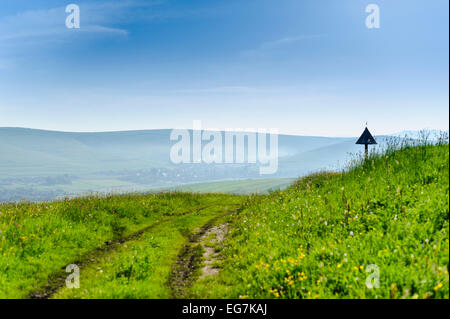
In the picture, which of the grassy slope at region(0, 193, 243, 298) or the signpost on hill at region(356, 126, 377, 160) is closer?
the grassy slope at region(0, 193, 243, 298)

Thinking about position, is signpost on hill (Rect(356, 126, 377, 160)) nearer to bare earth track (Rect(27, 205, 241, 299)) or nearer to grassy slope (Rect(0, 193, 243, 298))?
grassy slope (Rect(0, 193, 243, 298))

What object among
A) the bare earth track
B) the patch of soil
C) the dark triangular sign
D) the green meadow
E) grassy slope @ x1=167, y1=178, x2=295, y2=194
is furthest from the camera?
the dark triangular sign

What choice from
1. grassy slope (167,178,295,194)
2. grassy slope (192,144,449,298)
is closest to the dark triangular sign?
grassy slope (167,178,295,194)

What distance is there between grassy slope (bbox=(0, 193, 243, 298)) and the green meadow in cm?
7

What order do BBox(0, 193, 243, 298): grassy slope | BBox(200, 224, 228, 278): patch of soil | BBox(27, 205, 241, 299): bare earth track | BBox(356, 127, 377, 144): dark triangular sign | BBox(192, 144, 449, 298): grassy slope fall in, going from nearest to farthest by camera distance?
BBox(192, 144, 449, 298): grassy slope → BBox(27, 205, 241, 299): bare earth track → BBox(200, 224, 228, 278): patch of soil → BBox(0, 193, 243, 298): grassy slope → BBox(356, 127, 377, 144): dark triangular sign

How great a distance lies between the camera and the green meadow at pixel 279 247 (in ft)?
22.9

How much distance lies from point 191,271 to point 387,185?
26.7 feet

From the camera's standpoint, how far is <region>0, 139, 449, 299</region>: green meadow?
699cm

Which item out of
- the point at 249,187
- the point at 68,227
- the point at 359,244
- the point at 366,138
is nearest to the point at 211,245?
the point at 359,244

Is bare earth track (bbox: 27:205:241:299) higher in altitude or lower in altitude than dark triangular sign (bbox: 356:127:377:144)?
lower

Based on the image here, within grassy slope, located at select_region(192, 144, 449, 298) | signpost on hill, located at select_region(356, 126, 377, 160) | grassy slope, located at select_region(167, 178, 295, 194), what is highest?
signpost on hill, located at select_region(356, 126, 377, 160)

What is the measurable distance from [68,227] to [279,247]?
11105 mm

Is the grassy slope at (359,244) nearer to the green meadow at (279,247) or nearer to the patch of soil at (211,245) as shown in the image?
the green meadow at (279,247)

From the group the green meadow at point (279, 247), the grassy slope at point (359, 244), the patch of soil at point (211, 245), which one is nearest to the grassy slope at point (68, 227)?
the green meadow at point (279, 247)
